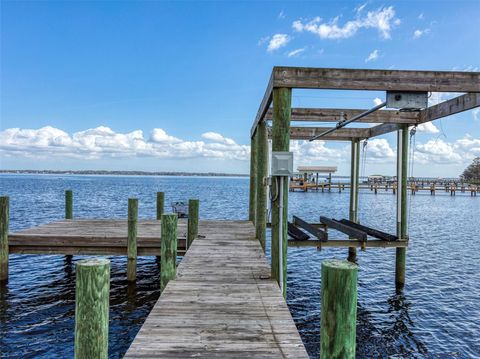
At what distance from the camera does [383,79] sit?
5254 millimetres

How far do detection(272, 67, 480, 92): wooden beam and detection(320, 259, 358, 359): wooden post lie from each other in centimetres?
344

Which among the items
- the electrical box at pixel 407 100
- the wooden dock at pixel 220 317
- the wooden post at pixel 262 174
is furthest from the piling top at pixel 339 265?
the wooden post at pixel 262 174

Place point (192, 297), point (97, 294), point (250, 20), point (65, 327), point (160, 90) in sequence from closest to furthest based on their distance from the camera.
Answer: point (97, 294) → point (192, 297) → point (65, 327) → point (250, 20) → point (160, 90)

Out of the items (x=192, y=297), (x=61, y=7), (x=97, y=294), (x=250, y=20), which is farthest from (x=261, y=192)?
(x=61, y=7)

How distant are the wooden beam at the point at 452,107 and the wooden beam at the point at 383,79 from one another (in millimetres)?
465

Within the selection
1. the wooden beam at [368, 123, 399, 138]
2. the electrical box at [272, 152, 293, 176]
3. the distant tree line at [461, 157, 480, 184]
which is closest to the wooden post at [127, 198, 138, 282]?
the electrical box at [272, 152, 293, 176]

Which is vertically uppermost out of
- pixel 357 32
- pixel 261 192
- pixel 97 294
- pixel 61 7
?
pixel 61 7

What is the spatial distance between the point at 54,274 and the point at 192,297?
27.0 ft

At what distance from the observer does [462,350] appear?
662 cm

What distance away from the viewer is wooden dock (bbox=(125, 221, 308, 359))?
11.1 ft

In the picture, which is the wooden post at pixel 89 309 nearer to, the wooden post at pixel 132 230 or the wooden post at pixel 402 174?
the wooden post at pixel 132 230

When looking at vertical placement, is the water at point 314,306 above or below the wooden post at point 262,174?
below

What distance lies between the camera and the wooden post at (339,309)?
2.46 m

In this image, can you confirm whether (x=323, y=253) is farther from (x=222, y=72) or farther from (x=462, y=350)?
(x=222, y=72)
